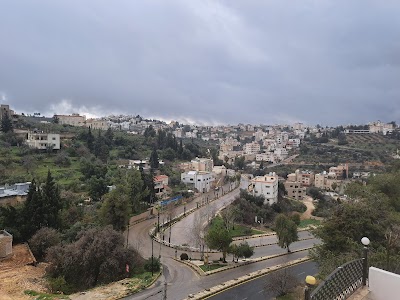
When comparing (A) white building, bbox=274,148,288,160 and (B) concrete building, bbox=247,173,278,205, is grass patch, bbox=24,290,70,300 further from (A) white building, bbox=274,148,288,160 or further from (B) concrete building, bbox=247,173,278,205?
(A) white building, bbox=274,148,288,160

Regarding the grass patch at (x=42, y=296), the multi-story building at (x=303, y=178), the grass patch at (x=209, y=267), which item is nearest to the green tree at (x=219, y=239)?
the grass patch at (x=209, y=267)

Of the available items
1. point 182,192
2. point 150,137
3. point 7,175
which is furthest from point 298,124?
point 7,175

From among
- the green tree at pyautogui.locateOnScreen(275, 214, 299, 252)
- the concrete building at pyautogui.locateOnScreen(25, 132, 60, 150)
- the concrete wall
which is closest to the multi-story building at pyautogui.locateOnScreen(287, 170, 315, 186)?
the green tree at pyautogui.locateOnScreen(275, 214, 299, 252)

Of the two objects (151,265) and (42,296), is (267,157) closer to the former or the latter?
(151,265)

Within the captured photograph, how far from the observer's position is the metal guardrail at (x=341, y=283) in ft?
14.6

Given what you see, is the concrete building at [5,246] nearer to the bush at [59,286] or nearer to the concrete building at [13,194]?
the bush at [59,286]

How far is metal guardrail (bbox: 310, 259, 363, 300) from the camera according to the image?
4.45m

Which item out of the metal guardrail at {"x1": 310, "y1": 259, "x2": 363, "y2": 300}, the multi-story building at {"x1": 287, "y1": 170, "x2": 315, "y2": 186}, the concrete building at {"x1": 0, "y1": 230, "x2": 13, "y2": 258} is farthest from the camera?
the multi-story building at {"x1": 287, "y1": 170, "x2": 315, "y2": 186}

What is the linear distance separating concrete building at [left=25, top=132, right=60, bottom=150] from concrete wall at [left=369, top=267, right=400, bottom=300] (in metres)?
43.1

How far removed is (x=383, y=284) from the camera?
5.40 metres

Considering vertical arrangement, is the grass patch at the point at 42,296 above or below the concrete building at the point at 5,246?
below

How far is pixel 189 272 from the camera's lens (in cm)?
1917

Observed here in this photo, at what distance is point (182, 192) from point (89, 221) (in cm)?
1830

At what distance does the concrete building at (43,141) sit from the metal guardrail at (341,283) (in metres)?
43.0
